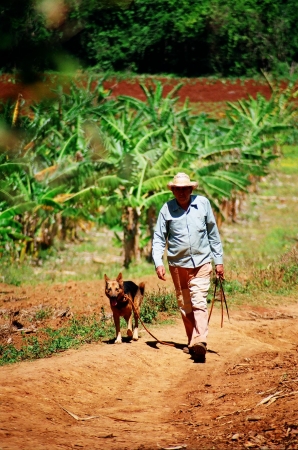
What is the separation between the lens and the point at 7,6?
10.9ft

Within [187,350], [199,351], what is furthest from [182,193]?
[187,350]

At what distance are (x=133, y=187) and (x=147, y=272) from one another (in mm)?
1938

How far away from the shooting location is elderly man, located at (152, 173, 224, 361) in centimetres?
784

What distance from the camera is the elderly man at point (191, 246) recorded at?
7.84 meters

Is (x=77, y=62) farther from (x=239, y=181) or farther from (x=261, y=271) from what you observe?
(x=239, y=181)

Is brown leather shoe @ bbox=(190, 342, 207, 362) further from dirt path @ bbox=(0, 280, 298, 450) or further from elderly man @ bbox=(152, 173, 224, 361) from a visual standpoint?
dirt path @ bbox=(0, 280, 298, 450)

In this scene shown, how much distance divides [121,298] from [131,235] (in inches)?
346

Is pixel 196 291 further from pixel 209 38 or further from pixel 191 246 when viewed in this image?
pixel 209 38

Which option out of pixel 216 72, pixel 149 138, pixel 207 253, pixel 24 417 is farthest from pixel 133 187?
pixel 216 72

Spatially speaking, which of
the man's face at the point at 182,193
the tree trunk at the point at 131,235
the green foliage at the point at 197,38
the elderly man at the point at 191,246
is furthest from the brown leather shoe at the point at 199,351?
the green foliage at the point at 197,38

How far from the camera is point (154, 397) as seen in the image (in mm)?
6918

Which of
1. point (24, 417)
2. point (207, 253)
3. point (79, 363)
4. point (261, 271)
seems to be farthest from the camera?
point (261, 271)

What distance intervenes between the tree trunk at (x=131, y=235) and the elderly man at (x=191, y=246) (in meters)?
8.71

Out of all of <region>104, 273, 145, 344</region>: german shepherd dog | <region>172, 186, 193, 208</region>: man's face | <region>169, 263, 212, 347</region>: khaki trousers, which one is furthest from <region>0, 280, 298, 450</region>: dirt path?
<region>172, 186, 193, 208</region>: man's face
